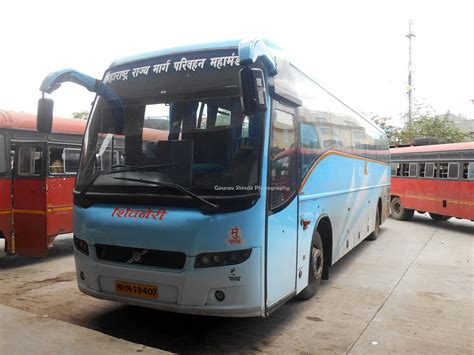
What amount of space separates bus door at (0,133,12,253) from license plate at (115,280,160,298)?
181 inches

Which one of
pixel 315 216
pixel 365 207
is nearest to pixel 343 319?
pixel 315 216

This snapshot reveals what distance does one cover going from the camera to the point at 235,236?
12.2 feet

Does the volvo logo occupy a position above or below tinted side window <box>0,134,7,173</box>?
below

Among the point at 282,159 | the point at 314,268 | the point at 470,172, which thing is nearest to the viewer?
the point at 282,159

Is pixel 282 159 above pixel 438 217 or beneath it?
above

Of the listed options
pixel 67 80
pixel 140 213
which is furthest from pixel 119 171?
pixel 67 80

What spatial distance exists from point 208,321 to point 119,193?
74.9 inches

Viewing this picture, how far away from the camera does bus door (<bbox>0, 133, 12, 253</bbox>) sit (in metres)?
7.58

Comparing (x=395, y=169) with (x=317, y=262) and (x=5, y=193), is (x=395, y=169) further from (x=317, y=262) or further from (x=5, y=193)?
(x=5, y=193)

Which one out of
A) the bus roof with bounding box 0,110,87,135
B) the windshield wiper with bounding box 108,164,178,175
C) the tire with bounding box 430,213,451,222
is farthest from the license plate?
the tire with bounding box 430,213,451,222

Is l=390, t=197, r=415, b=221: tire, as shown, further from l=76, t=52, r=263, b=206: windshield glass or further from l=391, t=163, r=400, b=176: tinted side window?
l=76, t=52, r=263, b=206: windshield glass

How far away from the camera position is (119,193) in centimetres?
405

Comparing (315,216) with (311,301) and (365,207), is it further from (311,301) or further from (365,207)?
(365,207)

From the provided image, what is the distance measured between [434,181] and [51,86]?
482 inches
